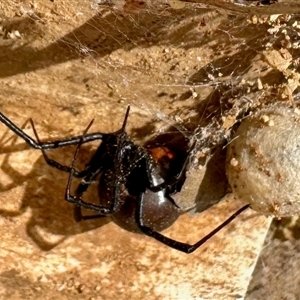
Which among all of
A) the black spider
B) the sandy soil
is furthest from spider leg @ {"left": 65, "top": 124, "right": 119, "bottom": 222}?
the sandy soil

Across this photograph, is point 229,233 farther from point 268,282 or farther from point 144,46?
point 144,46

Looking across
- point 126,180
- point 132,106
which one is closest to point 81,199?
point 126,180

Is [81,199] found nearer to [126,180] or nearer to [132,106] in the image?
[126,180]

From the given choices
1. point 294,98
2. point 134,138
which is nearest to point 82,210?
point 134,138

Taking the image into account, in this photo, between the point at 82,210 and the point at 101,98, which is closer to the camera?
the point at 101,98

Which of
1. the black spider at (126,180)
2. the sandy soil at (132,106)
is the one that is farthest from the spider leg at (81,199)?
the sandy soil at (132,106)

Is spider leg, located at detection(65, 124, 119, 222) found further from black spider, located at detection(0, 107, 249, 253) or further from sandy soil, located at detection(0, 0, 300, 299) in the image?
sandy soil, located at detection(0, 0, 300, 299)

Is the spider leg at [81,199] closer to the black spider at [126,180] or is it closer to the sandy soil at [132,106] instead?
the black spider at [126,180]
